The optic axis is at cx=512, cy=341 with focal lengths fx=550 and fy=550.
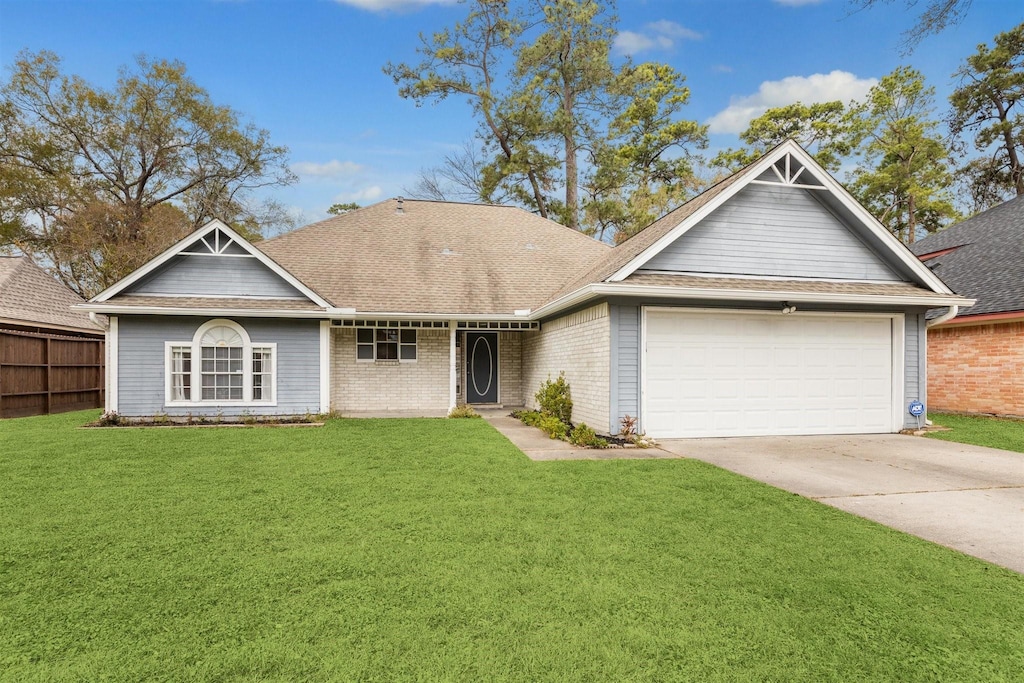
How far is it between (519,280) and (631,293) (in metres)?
6.13

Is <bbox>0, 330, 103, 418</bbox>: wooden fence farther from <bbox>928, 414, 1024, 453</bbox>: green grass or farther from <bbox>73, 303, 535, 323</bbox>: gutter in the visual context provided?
<bbox>928, 414, 1024, 453</bbox>: green grass

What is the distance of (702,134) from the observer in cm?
3059

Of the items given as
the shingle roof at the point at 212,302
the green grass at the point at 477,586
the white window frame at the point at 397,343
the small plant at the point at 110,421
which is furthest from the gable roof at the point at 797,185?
the small plant at the point at 110,421

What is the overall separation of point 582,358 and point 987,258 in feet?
42.6

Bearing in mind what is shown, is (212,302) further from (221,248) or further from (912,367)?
(912,367)

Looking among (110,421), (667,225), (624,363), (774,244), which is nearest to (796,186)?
(774,244)

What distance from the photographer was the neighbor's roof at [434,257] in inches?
547

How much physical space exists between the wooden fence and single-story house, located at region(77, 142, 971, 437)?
139 inches

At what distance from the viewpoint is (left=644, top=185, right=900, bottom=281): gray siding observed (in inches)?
408

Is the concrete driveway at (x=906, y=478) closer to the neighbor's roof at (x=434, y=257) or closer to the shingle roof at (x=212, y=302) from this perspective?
the neighbor's roof at (x=434, y=257)

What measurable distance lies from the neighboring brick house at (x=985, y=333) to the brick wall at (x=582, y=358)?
9.59 meters

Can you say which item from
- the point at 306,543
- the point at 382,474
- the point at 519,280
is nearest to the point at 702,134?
the point at 519,280

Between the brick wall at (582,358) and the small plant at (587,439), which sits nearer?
the small plant at (587,439)

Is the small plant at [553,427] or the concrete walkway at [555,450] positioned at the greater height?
the small plant at [553,427]
